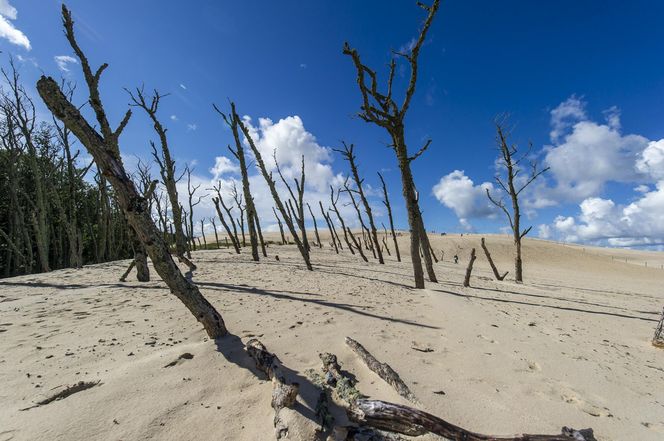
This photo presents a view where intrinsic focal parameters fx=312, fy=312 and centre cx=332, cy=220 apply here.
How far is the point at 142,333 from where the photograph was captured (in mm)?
4297

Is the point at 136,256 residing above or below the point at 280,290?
above

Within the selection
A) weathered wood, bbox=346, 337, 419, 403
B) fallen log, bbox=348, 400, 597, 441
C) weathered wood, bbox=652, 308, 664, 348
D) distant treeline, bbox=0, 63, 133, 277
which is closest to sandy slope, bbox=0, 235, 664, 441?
weathered wood, bbox=346, 337, 419, 403

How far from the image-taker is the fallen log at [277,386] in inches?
88.4

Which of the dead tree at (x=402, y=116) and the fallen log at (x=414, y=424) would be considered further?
the dead tree at (x=402, y=116)

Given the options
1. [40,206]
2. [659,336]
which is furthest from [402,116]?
[40,206]

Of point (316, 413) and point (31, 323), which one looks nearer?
point (316, 413)

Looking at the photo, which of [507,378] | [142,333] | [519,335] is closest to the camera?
[507,378]

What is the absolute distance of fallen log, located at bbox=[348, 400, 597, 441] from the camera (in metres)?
2.02

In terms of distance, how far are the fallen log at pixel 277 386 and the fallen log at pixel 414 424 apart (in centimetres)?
49

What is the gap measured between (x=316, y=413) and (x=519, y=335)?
4132 mm

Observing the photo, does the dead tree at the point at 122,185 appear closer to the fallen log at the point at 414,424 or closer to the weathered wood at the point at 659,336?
the fallen log at the point at 414,424

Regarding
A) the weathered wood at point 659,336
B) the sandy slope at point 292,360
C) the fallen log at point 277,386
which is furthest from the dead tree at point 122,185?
the weathered wood at point 659,336

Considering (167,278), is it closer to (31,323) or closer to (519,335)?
(31,323)

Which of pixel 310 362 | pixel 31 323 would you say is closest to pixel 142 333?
pixel 31 323
